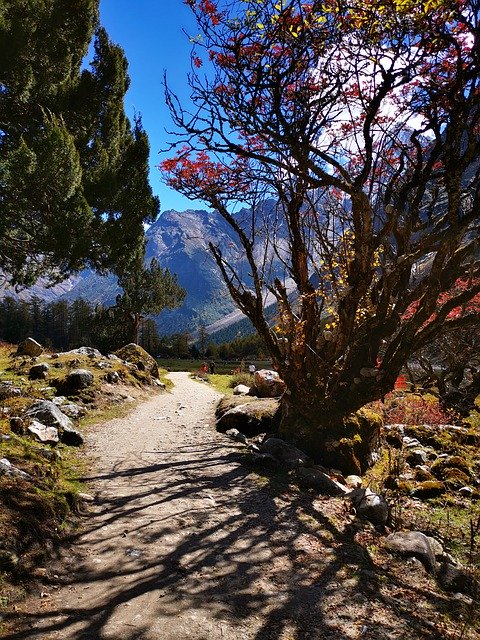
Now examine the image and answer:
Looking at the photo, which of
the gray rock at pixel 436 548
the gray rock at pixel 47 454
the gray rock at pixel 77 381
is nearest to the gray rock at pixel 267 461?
the gray rock at pixel 436 548

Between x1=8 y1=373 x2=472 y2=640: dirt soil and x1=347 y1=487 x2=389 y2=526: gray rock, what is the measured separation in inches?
11.4

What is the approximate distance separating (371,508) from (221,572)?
2.73 m

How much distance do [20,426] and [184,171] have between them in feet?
18.3

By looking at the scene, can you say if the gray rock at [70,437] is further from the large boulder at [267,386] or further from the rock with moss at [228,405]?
the large boulder at [267,386]

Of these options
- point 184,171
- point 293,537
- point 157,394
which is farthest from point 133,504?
point 157,394

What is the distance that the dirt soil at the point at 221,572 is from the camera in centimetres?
300

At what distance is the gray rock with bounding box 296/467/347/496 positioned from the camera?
632cm

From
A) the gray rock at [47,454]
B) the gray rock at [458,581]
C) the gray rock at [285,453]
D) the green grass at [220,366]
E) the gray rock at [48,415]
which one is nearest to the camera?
the gray rock at [458,581]

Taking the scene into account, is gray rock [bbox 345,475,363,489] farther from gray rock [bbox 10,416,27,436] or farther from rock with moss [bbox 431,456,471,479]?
gray rock [bbox 10,416,27,436]

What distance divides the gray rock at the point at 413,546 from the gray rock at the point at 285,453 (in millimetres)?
2510

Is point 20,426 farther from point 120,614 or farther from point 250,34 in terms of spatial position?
point 250,34

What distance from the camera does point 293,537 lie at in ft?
15.4

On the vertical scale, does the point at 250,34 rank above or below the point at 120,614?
above

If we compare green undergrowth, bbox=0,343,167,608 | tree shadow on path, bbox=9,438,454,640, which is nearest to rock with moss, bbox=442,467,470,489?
tree shadow on path, bbox=9,438,454,640
